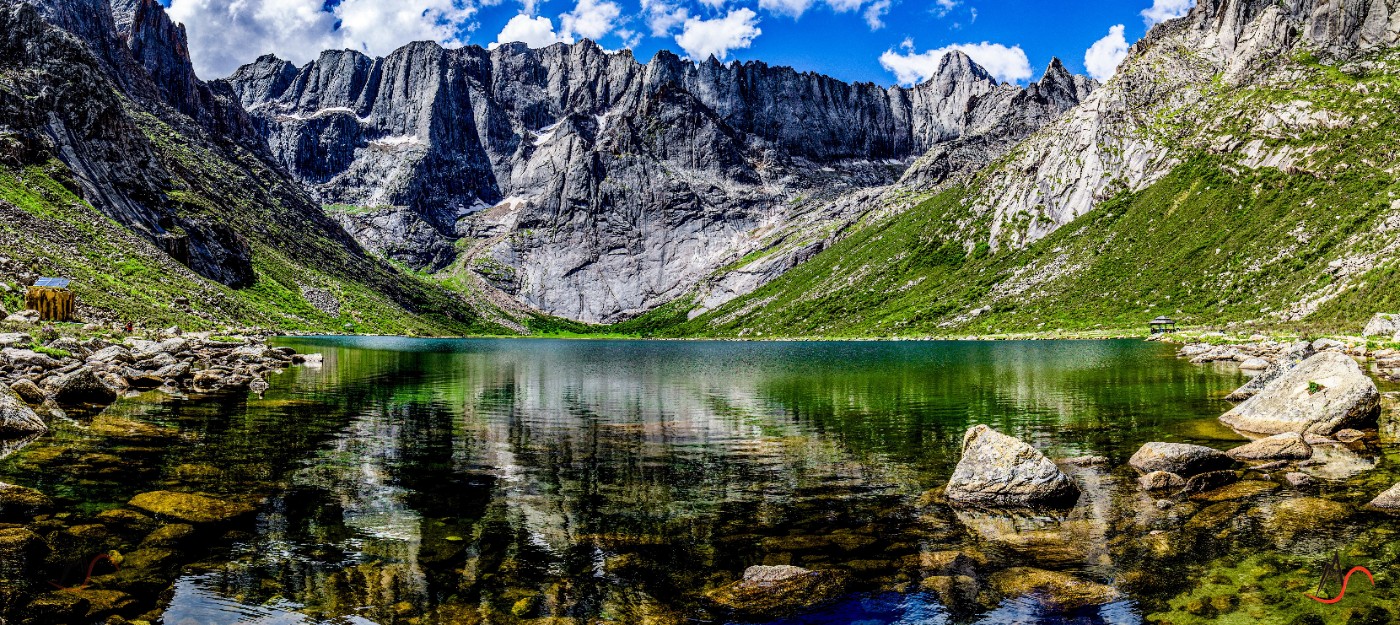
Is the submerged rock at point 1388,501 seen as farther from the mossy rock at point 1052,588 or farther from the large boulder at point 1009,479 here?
the mossy rock at point 1052,588

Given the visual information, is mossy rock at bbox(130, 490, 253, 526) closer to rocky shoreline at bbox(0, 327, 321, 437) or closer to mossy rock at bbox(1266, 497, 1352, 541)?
rocky shoreline at bbox(0, 327, 321, 437)

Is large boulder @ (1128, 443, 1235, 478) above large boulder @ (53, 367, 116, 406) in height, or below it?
below

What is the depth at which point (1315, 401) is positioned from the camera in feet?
103

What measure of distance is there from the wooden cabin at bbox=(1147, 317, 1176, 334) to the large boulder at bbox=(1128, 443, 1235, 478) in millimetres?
146245

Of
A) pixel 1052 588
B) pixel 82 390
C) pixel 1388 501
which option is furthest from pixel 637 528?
pixel 82 390

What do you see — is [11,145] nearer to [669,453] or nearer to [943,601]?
[669,453]

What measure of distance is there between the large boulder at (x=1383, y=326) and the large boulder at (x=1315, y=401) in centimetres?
6763

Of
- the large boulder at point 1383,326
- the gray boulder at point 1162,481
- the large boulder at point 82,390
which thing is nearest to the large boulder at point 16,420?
the large boulder at point 82,390

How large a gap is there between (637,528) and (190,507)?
11874 mm

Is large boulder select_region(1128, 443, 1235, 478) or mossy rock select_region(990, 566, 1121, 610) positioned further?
large boulder select_region(1128, 443, 1235, 478)

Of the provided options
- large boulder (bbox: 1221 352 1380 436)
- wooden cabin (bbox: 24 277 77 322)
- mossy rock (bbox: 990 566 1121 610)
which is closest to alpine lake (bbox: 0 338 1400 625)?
mossy rock (bbox: 990 566 1121 610)

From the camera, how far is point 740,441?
34.0 meters

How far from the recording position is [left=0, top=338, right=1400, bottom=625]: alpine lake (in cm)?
1298

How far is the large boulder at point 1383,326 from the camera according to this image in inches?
3285
